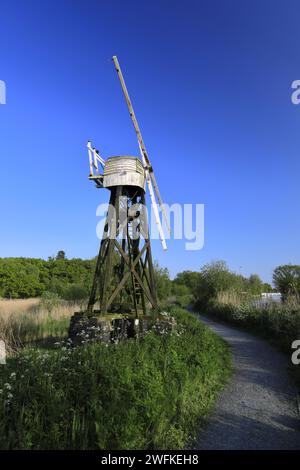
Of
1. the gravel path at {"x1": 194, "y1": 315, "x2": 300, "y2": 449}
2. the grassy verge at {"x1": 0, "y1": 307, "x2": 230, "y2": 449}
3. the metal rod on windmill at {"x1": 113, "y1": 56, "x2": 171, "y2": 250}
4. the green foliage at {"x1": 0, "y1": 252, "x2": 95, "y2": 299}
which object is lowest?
the gravel path at {"x1": 194, "y1": 315, "x2": 300, "y2": 449}

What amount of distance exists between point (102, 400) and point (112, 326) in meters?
6.01

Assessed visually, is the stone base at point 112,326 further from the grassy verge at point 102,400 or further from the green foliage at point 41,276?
the green foliage at point 41,276

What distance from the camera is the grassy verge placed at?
367 centimetres

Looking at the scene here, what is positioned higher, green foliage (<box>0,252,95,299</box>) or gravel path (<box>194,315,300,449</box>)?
green foliage (<box>0,252,95,299</box>)

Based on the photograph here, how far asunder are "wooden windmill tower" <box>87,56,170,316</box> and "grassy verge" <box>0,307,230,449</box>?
510 cm

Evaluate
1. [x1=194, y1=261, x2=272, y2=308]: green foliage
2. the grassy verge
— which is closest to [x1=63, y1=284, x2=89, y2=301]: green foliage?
[x1=194, y1=261, x2=272, y2=308]: green foliage

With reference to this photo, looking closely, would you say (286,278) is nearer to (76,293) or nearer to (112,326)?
(76,293)

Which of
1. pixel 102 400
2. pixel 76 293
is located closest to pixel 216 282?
pixel 76 293

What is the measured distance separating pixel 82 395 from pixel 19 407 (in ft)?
2.42

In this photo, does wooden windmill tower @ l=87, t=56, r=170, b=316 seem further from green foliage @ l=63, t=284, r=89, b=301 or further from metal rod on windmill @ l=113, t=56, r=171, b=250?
green foliage @ l=63, t=284, r=89, b=301

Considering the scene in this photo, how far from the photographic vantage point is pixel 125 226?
12.0 meters

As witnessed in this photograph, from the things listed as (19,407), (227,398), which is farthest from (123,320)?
(19,407)
